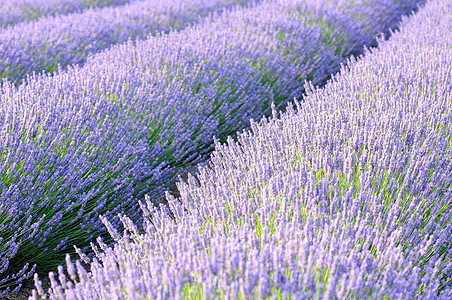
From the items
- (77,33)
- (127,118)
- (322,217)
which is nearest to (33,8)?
(77,33)

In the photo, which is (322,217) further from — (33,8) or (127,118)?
(33,8)

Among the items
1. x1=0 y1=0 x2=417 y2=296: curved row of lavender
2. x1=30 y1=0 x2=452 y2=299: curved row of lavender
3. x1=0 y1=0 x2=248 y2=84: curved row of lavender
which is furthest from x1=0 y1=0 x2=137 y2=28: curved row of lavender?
x1=30 y1=0 x2=452 y2=299: curved row of lavender

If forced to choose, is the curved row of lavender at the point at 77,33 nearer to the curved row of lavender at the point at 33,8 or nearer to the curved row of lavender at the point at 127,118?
the curved row of lavender at the point at 127,118

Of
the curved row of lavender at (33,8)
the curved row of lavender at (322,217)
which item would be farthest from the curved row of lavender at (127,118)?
the curved row of lavender at (33,8)

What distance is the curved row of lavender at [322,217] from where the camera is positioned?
144cm

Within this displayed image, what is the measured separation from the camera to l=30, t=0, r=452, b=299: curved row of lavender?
1438 mm

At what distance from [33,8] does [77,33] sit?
211 cm

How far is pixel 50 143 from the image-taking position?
270 centimetres

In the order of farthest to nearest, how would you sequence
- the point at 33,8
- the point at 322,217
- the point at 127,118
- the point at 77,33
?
the point at 33,8
the point at 77,33
the point at 127,118
the point at 322,217

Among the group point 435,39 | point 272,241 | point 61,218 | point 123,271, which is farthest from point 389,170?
point 435,39

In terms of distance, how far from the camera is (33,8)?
263 inches

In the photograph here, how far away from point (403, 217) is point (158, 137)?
1.83 metres

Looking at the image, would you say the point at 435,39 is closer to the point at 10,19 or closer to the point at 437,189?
the point at 437,189

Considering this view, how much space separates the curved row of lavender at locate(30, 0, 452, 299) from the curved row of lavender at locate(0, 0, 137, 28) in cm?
459
